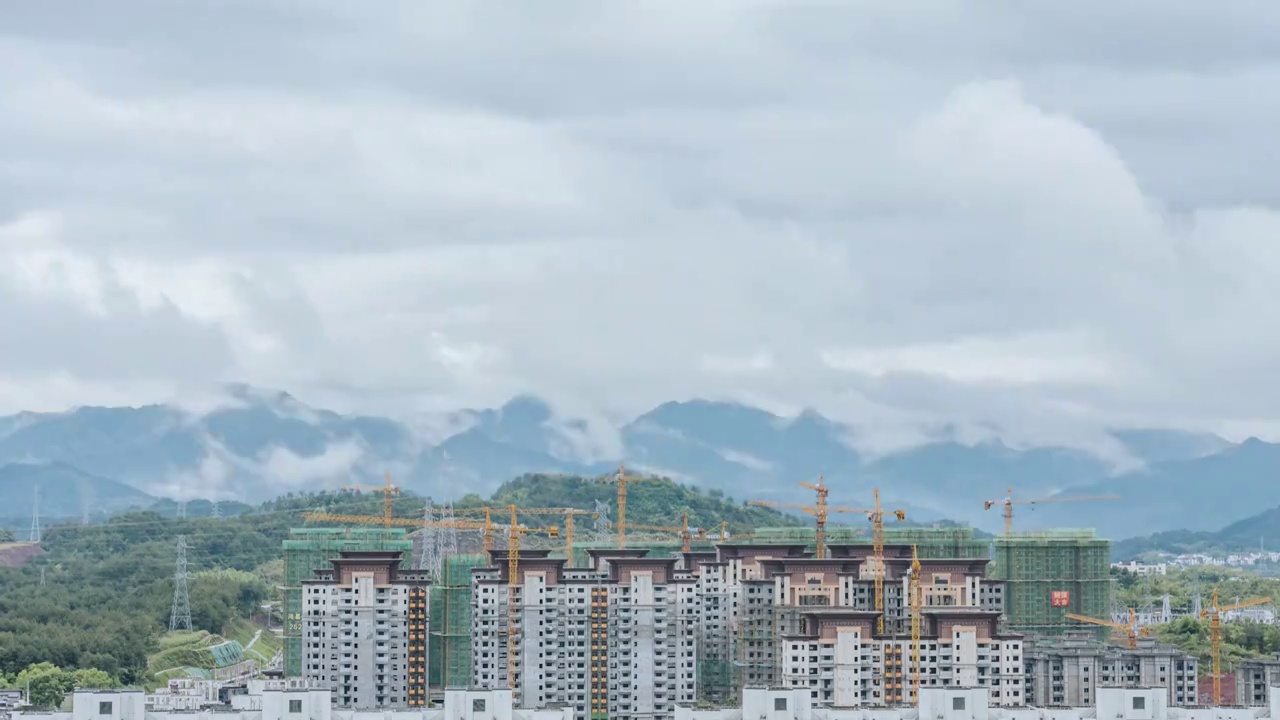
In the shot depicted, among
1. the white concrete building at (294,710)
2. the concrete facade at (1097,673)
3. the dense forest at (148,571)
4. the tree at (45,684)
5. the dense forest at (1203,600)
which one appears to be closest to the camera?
the white concrete building at (294,710)

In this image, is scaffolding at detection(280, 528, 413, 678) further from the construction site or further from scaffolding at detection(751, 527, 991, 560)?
scaffolding at detection(751, 527, 991, 560)

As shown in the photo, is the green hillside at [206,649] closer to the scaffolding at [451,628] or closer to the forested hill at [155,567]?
the forested hill at [155,567]

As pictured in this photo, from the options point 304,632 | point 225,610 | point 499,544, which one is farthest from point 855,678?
point 499,544

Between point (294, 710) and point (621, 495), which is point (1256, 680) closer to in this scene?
point (294, 710)

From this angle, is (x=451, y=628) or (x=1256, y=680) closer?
(x=1256, y=680)

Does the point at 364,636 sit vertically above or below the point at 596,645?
above

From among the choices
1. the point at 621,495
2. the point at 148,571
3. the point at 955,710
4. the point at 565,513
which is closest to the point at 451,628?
the point at 955,710

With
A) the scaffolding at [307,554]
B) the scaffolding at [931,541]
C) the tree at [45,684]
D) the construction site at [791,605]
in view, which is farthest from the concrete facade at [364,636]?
the scaffolding at [931,541]
